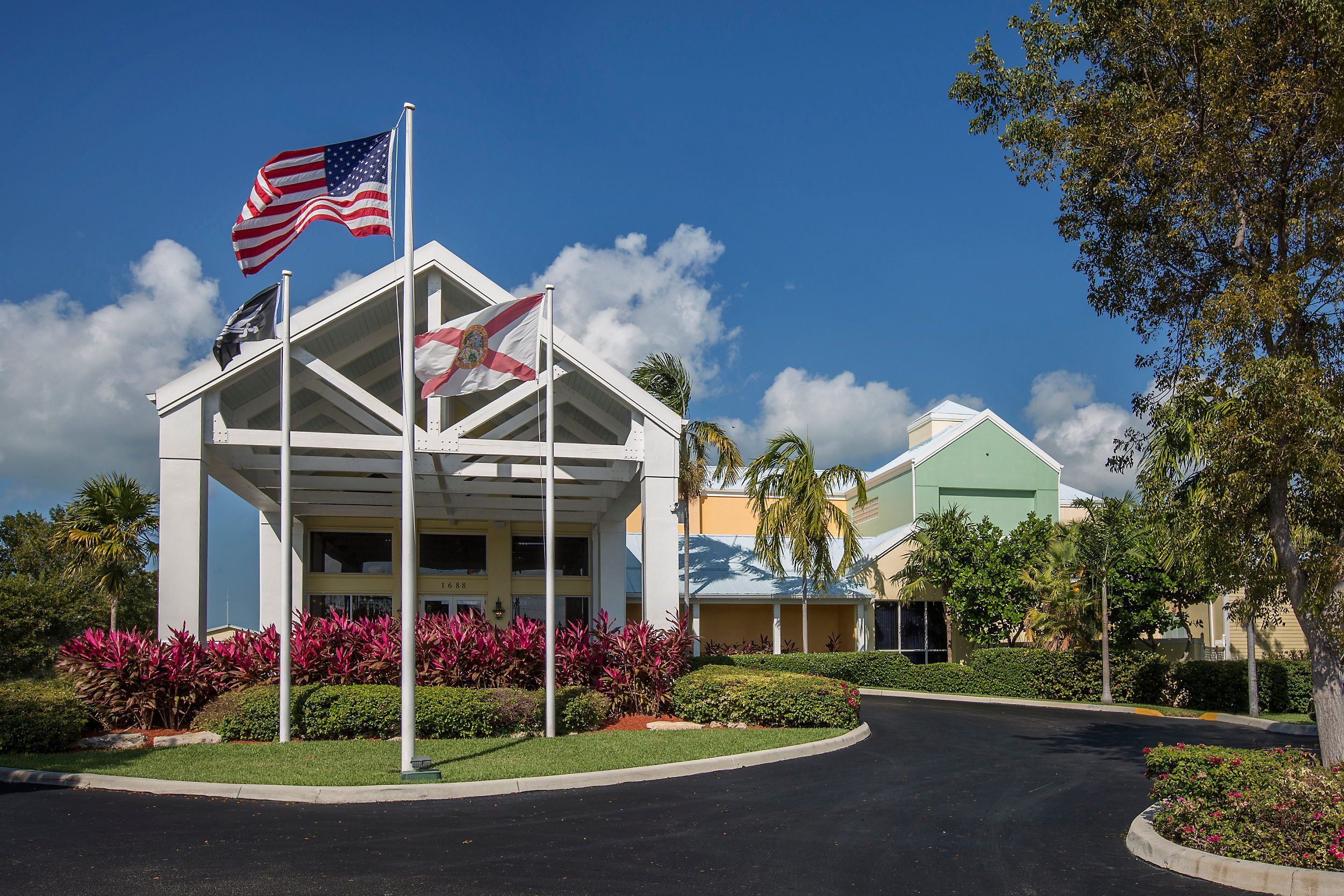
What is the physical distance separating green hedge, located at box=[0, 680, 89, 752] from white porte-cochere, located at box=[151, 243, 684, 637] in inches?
→ 69.0

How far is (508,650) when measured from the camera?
16.5m

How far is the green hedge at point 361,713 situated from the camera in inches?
571

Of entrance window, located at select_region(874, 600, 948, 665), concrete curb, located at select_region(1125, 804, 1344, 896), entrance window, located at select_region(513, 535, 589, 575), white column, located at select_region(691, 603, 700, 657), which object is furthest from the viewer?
entrance window, located at select_region(874, 600, 948, 665)

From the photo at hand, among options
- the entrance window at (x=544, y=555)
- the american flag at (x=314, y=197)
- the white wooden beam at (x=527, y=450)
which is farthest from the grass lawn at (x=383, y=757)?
the entrance window at (x=544, y=555)

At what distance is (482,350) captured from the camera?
46.4ft

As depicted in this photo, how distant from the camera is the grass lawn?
1145 centimetres

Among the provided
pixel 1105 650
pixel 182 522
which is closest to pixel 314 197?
pixel 182 522

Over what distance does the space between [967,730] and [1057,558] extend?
1131 centimetres

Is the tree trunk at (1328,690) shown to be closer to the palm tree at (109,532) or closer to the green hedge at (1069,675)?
the green hedge at (1069,675)

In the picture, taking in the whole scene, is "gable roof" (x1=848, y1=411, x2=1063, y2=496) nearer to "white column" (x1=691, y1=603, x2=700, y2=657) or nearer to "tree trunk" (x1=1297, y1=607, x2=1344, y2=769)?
"white column" (x1=691, y1=603, x2=700, y2=657)

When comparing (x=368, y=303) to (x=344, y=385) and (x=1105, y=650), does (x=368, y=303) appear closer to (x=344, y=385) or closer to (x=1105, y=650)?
(x=344, y=385)

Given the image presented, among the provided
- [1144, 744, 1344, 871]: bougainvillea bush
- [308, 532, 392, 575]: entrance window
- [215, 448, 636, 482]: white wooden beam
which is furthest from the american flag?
[308, 532, 392, 575]: entrance window

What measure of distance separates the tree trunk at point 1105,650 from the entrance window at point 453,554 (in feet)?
55.1

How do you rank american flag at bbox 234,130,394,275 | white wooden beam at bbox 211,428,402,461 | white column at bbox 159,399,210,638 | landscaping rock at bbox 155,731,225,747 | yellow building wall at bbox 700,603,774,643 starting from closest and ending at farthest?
american flag at bbox 234,130,394,275 < landscaping rock at bbox 155,731,225,747 < white column at bbox 159,399,210,638 < white wooden beam at bbox 211,428,402,461 < yellow building wall at bbox 700,603,774,643
